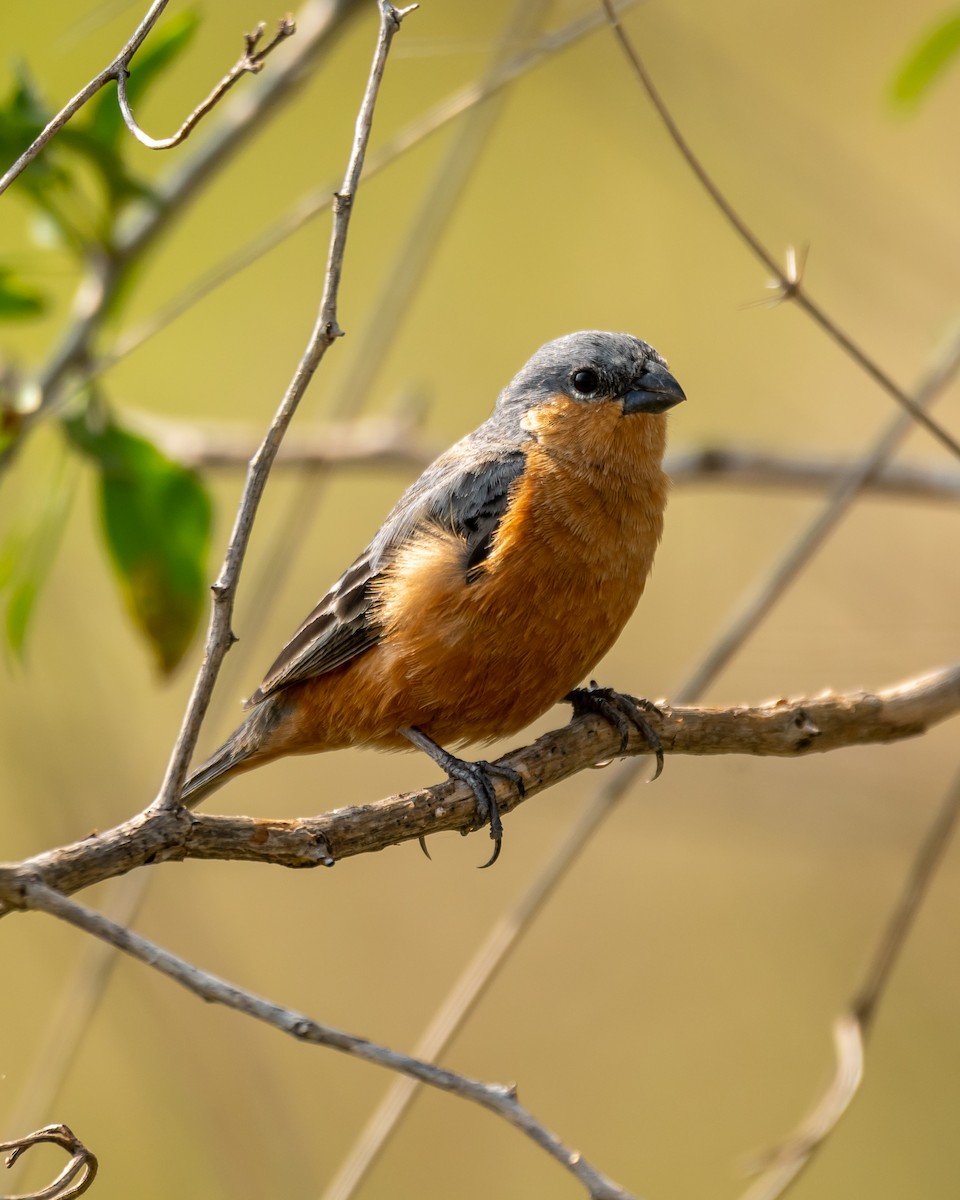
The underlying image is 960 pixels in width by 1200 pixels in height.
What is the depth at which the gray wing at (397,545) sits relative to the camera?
158 inches

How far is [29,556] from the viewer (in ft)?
12.9

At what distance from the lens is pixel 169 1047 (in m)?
4.53

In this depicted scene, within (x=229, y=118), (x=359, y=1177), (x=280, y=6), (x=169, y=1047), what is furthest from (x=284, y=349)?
(x=359, y=1177)

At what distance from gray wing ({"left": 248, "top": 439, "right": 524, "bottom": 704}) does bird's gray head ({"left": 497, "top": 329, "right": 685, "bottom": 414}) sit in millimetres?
316

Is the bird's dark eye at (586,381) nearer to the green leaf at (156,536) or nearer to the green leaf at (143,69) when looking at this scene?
the green leaf at (156,536)

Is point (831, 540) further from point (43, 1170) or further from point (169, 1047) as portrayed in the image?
point (43, 1170)

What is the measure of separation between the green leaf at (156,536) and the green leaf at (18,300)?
1.34ft

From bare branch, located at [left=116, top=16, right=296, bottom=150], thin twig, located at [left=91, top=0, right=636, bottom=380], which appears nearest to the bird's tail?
thin twig, located at [left=91, top=0, right=636, bottom=380]

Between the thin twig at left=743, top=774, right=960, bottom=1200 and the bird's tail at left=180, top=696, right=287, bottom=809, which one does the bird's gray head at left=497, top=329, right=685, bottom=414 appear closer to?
the bird's tail at left=180, top=696, right=287, bottom=809

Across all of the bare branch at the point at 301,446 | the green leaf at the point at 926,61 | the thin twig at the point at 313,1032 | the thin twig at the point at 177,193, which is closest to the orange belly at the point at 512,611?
the bare branch at the point at 301,446

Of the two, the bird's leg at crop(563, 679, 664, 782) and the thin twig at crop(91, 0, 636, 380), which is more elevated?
the thin twig at crop(91, 0, 636, 380)

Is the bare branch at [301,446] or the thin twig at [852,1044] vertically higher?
the bare branch at [301,446]

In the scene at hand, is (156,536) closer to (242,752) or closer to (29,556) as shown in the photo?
(29,556)

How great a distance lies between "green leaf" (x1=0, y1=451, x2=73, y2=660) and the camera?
3.76 m
